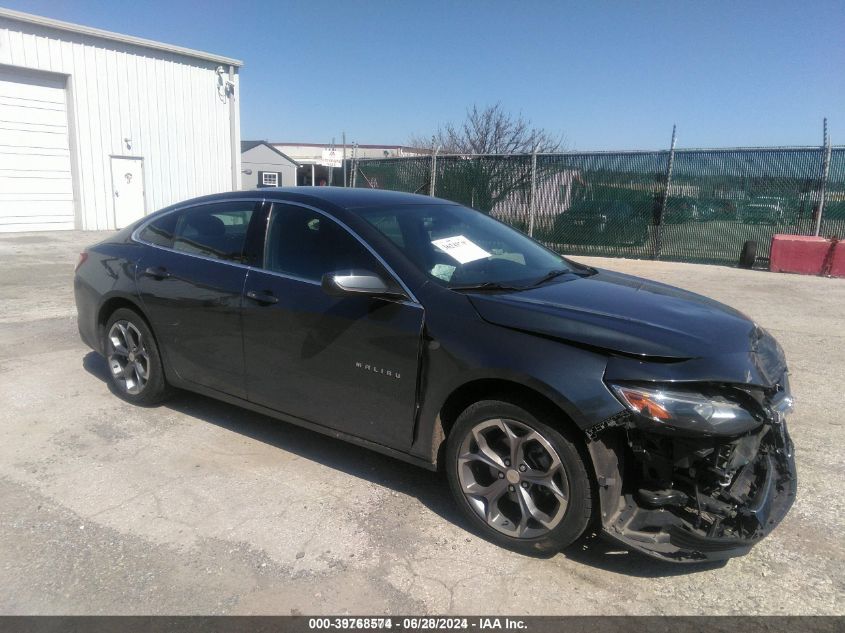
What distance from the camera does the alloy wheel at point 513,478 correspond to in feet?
9.31

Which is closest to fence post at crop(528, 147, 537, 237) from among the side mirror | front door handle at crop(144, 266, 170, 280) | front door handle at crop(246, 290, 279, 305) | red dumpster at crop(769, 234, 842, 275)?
red dumpster at crop(769, 234, 842, 275)

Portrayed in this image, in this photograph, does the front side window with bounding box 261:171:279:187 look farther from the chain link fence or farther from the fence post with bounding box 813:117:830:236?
the fence post with bounding box 813:117:830:236

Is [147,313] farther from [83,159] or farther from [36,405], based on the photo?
[83,159]

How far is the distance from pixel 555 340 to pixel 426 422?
0.81 m

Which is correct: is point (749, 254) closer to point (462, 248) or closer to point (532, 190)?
point (532, 190)

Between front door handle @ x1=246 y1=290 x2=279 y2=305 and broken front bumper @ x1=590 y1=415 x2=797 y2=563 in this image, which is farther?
front door handle @ x1=246 y1=290 x2=279 y2=305

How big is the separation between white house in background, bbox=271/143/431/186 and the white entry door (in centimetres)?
2035

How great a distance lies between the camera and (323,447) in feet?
13.6

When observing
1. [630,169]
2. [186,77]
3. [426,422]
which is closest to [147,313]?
[426,422]

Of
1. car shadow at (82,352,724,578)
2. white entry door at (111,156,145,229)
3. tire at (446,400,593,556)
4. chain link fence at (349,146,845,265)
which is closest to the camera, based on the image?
tire at (446,400,593,556)

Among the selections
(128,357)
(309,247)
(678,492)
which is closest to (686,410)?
(678,492)

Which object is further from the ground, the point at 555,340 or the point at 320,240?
the point at 320,240

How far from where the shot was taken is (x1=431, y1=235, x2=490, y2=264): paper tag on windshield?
3.62 m

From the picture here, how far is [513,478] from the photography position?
9.68 ft
